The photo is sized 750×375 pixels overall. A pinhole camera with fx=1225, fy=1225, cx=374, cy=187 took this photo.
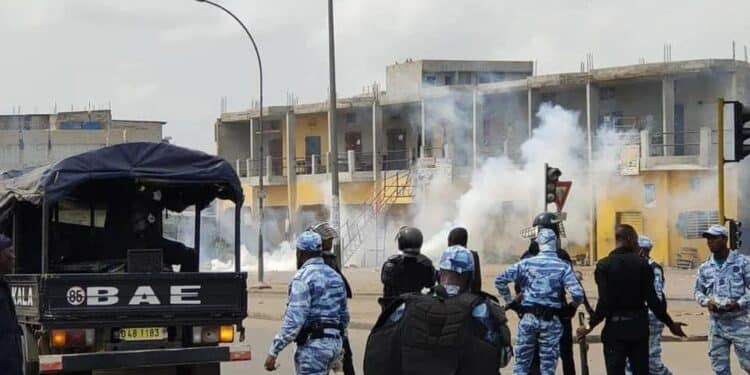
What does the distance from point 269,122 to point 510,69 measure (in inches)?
440

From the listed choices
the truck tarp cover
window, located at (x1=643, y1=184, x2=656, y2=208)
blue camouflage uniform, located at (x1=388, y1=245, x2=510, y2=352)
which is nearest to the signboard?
window, located at (x1=643, y1=184, x2=656, y2=208)

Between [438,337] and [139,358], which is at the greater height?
[438,337]

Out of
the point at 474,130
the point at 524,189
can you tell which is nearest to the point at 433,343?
the point at 524,189

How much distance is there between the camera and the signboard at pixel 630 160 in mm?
41406

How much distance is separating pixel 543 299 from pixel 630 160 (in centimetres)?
3217

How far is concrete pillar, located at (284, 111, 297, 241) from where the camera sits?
52.9 metres

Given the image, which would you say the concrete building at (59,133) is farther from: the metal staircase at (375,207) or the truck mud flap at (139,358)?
the truck mud flap at (139,358)

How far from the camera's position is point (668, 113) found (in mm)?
41688

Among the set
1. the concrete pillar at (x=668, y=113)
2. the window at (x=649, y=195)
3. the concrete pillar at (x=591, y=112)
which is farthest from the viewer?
the concrete pillar at (x=591, y=112)

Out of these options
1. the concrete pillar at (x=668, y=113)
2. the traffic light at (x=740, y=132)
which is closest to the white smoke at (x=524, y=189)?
the concrete pillar at (x=668, y=113)

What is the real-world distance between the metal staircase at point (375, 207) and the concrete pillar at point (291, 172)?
3.56 meters

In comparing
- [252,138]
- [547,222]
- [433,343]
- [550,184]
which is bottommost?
[433,343]

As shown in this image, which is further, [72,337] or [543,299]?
[72,337]

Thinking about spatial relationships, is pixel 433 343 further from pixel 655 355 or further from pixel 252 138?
pixel 252 138
